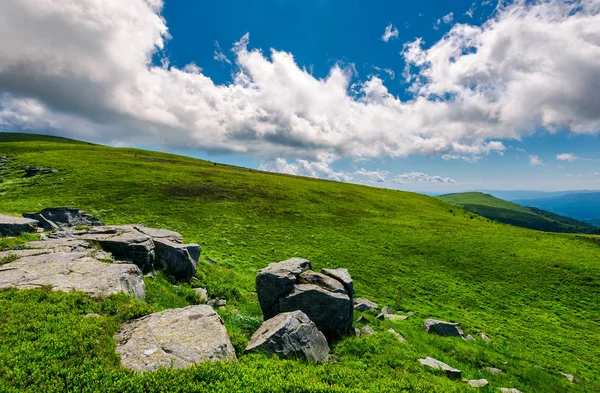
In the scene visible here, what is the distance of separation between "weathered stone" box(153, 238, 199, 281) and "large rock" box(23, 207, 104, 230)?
1225 cm

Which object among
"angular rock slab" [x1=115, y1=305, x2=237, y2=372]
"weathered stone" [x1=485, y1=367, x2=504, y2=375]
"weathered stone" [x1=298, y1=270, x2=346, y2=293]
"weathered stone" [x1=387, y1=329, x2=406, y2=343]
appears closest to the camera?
"angular rock slab" [x1=115, y1=305, x2=237, y2=372]

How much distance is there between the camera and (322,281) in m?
17.7

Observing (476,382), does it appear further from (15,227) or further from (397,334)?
(15,227)

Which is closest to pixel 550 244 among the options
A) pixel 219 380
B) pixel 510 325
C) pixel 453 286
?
pixel 453 286

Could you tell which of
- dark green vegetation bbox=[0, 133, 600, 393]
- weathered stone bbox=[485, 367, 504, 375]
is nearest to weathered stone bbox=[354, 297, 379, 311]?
dark green vegetation bbox=[0, 133, 600, 393]

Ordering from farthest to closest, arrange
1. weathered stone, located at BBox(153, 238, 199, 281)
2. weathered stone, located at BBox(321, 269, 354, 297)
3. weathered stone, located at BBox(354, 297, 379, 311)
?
weathered stone, located at BBox(354, 297, 379, 311) < weathered stone, located at BBox(153, 238, 199, 281) < weathered stone, located at BBox(321, 269, 354, 297)

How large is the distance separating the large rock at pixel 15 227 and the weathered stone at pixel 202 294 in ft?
48.9

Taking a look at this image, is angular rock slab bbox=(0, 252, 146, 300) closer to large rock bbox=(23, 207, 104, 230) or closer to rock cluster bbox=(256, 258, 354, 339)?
rock cluster bbox=(256, 258, 354, 339)

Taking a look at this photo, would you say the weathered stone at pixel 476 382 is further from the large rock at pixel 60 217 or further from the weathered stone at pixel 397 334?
the large rock at pixel 60 217

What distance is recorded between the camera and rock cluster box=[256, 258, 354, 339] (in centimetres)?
1606

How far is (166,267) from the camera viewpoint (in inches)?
809

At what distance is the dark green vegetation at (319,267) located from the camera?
29.5 feet

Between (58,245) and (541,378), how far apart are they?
103 feet

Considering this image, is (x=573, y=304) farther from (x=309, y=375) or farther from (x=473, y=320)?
(x=309, y=375)
